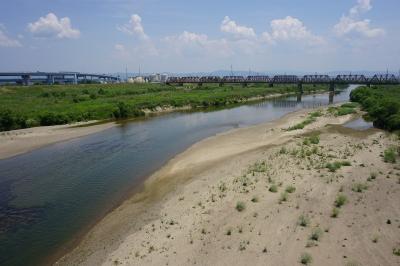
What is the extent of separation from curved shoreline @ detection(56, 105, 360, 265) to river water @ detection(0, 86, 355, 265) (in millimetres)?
1008

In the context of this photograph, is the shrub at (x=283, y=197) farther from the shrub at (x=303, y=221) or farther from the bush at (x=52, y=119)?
the bush at (x=52, y=119)

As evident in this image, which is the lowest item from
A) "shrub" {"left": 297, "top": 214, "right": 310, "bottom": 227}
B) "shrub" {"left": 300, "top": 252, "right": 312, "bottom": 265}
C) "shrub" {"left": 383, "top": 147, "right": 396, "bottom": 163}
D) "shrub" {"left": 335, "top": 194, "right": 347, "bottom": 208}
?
"shrub" {"left": 300, "top": 252, "right": 312, "bottom": 265}

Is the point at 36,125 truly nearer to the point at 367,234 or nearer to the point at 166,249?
the point at 166,249

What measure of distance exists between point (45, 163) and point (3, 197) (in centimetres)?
756

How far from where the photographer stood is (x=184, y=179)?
76.1 ft

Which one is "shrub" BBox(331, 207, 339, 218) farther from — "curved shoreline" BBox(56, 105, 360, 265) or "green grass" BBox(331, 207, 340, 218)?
"curved shoreline" BBox(56, 105, 360, 265)

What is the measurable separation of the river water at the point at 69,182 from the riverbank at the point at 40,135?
1604 mm

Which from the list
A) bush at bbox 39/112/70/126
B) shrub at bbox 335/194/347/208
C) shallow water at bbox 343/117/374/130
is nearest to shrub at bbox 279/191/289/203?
shrub at bbox 335/194/347/208

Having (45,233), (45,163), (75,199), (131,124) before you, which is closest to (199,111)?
(131,124)

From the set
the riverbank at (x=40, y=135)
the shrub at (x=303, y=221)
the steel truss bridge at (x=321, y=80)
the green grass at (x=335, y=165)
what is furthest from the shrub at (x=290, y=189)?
the steel truss bridge at (x=321, y=80)

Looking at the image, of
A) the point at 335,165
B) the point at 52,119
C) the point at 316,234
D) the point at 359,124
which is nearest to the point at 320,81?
the point at 359,124

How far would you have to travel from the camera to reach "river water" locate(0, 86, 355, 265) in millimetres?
16656

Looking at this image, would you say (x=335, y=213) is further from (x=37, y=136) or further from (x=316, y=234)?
(x=37, y=136)

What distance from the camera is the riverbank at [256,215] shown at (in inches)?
530
